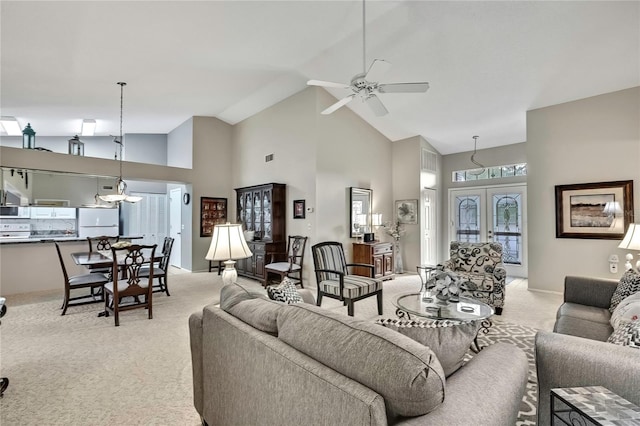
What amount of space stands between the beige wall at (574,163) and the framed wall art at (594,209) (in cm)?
8

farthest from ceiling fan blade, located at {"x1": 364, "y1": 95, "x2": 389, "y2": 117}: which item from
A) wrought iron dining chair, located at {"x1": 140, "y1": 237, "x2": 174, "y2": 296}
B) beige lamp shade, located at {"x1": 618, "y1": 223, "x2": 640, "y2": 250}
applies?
wrought iron dining chair, located at {"x1": 140, "y1": 237, "x2": 174, "y2": 296}

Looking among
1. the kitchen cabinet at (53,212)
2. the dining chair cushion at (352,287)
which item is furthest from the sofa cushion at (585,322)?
the kitchen cabinet at (53,212)

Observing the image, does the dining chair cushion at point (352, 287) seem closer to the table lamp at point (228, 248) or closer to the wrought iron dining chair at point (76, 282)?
the table lamp at point (228, 248)

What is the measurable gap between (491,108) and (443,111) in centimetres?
78

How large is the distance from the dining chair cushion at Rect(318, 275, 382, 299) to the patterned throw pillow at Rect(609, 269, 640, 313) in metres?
2.21

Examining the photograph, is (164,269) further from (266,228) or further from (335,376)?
(335,376)

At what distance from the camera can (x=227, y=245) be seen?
2436 millimetres

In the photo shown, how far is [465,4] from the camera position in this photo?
133 inches

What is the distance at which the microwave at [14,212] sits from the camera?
19.6 ft

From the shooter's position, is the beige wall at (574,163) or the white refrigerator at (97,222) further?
the white refrigerator at (97,222)

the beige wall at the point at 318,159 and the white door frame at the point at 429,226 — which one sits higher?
the beige wall at the point at 318,159

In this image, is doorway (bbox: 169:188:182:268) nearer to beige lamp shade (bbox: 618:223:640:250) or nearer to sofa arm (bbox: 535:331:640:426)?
sofa arm (bbox: 535:331:640:426)

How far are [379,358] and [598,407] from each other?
0.86 meters

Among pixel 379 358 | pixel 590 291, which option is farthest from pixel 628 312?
pixel 379 358
